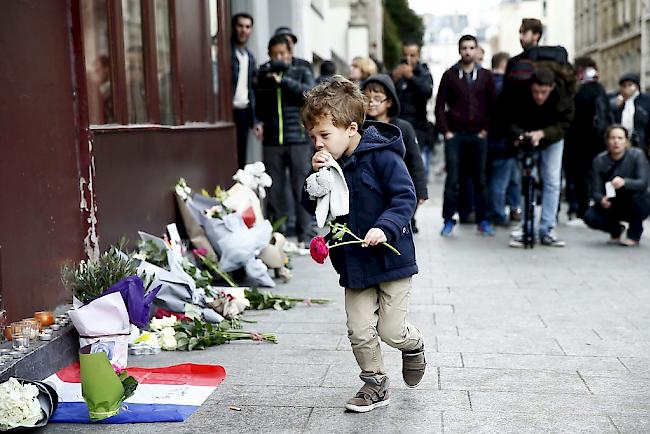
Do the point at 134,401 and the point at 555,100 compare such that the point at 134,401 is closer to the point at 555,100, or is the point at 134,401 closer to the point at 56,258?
the point at 56,258

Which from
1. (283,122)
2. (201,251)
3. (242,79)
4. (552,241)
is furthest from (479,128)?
(201,251)

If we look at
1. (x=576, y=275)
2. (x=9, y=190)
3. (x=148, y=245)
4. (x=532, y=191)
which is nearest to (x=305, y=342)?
(x=148, y=245)

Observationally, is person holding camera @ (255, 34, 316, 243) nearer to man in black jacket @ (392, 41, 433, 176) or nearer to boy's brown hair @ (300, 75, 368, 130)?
man in black jacket @ (392, 41, 433, 176)

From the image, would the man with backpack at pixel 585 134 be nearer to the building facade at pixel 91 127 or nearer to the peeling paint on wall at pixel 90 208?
the building facade at pixel 91 127

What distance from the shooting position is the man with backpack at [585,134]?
471 inches

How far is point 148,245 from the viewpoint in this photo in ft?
21.1

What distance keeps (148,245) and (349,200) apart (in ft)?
8.17

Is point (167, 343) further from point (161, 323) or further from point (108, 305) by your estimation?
point (108, 305)

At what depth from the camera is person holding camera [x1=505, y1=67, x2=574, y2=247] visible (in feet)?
30.7

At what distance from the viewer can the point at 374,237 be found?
4.07 metres

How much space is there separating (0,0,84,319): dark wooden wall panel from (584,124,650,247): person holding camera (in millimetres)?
6000

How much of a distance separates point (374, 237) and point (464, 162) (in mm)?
6970

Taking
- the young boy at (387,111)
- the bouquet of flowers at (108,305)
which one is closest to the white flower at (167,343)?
the bouquet of flowers at (108,305)

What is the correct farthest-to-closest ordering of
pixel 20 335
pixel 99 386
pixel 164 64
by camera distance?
pixel 164 64, pixel 20 335, pixel 99 386
